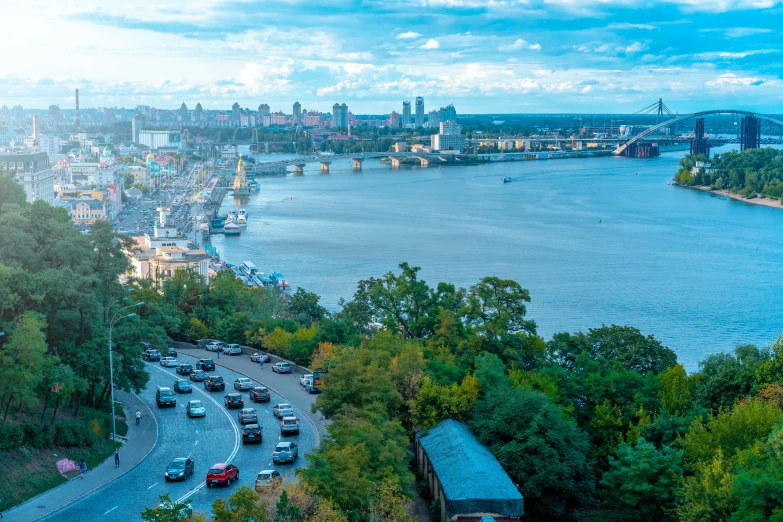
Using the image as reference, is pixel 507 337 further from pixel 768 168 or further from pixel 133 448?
pixel 768 168

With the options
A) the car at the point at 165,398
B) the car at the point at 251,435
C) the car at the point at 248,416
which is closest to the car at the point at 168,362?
the car at the point at 165,398

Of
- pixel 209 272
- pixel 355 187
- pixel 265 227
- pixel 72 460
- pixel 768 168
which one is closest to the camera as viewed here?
pixel 72 460

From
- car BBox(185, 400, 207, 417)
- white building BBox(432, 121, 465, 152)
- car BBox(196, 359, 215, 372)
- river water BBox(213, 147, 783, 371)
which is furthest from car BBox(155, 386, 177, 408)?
white building BBox(432, 121, 465, 152)

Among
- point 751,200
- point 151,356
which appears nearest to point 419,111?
point 751,200

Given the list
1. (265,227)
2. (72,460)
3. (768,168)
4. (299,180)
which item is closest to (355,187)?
(299,180)

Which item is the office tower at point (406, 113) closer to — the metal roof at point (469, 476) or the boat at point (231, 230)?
the boat at point (231, 230)

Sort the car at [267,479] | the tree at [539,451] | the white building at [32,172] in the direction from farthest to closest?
1. the white building at [32,172]
2. the tree at [539,451]
3. the car at [267,479]
